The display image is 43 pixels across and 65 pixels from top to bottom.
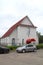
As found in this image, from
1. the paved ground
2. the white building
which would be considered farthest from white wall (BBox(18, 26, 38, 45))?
the paved ground

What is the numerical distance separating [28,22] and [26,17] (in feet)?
5.07

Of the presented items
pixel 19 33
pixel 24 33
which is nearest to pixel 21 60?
pixel 19 33

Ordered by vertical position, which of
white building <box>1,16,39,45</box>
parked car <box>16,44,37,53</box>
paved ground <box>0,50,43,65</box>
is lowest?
paved ground <box>0,50,43,65</box>

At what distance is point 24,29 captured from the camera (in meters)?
54.4

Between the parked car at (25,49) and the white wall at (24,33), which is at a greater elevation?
the white wall at (24,33)

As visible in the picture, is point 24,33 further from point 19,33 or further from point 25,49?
point 25,49

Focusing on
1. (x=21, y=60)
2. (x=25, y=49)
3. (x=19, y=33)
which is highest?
(x=19, y=33)

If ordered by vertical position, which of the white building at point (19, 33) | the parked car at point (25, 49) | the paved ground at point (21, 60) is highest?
the white building at point (19, 33)

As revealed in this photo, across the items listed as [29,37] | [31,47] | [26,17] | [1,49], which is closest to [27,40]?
[29,37]

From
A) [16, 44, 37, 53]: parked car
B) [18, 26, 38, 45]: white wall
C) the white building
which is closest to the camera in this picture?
[16, 44, 37, 53]: parked car

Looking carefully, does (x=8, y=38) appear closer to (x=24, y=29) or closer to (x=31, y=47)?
(x=24, y=29)

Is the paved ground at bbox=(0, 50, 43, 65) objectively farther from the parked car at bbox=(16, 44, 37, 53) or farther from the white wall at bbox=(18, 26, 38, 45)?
the white wall at bbox=(18, 26, 38, 45)

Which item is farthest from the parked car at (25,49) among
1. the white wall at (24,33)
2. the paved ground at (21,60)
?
the white wall at (24,33)

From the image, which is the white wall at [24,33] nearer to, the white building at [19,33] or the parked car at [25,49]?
the white building at [19,33]
